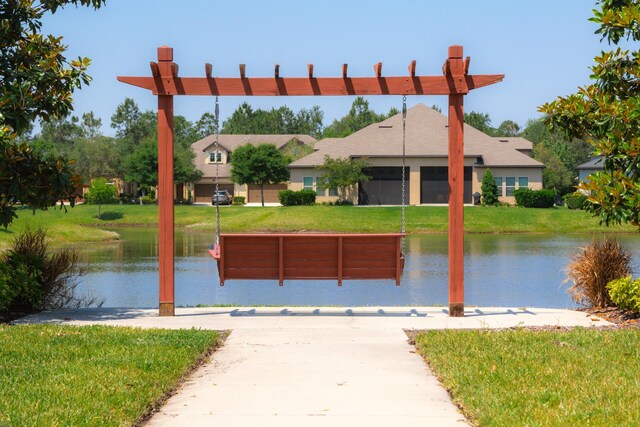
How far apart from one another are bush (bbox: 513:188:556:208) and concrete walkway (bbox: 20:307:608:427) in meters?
51.6

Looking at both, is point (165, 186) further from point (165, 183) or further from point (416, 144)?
point (416, 144)

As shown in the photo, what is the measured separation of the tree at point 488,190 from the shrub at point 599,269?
166 ft

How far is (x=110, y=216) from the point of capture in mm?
64375

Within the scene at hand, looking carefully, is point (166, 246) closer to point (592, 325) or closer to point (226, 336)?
point (226, 336)

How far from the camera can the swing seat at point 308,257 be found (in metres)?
14.4

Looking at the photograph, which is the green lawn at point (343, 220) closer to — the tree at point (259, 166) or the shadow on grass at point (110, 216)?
the shadow on grass at point (110, 216)

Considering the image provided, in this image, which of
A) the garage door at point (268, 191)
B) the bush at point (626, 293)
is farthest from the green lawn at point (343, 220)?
the bush at point (626, 293)

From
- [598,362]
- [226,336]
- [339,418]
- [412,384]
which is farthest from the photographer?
[226,336]

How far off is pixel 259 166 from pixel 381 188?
1385 cm

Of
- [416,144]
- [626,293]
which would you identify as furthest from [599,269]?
[416,144]

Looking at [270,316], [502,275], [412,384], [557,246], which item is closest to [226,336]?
[270,316]

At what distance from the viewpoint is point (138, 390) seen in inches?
321

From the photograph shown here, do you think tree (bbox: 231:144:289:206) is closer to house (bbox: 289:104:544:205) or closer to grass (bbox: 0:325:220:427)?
house (bbox: 289:104:544:205)

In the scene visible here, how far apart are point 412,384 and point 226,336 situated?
381cm
